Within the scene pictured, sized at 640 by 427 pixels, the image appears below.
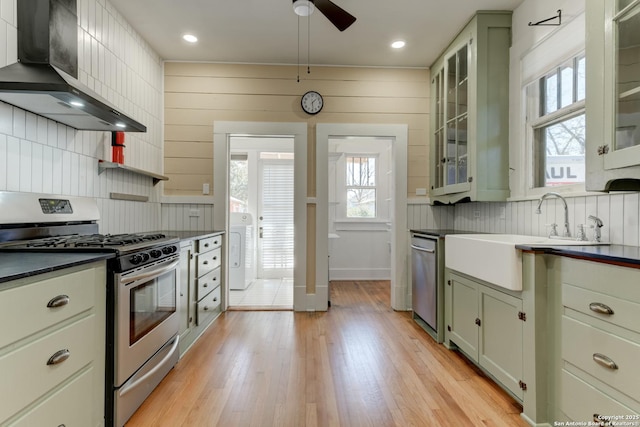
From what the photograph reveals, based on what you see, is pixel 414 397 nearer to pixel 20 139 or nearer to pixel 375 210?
pixel 20 139

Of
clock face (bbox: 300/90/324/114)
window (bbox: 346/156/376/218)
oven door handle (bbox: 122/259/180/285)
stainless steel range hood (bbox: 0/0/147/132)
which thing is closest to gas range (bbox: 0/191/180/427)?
oven door handle (bbox: 122/259/180/285)

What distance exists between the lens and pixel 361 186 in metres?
5.54

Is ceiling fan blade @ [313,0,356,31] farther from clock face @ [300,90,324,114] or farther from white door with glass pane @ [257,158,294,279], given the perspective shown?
white door with glass pane @ [257,158,294,279]

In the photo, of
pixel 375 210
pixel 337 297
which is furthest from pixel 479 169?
pixel 375 210

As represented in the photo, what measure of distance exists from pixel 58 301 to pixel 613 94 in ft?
8.62

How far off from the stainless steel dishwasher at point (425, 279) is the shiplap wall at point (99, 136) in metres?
2.73

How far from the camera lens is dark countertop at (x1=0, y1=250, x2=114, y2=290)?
42.1 inches

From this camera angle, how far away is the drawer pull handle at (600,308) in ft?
4.36

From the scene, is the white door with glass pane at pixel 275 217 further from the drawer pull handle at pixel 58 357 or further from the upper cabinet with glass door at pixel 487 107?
the drawer pull handle at pixel 58 357

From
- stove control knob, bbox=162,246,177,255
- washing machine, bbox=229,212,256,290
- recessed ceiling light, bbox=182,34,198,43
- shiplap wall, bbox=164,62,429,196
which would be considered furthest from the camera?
washing machine, bbox=229,212,256,290

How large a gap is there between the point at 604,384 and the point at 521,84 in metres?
2.25

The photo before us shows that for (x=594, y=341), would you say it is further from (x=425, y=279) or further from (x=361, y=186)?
(x=361, y=186)

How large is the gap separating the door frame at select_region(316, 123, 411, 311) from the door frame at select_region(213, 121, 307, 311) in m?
0.16

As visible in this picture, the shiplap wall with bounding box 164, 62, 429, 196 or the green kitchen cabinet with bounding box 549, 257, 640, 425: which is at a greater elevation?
the shiplap wall with bounding box 164, 62, 429, 196
